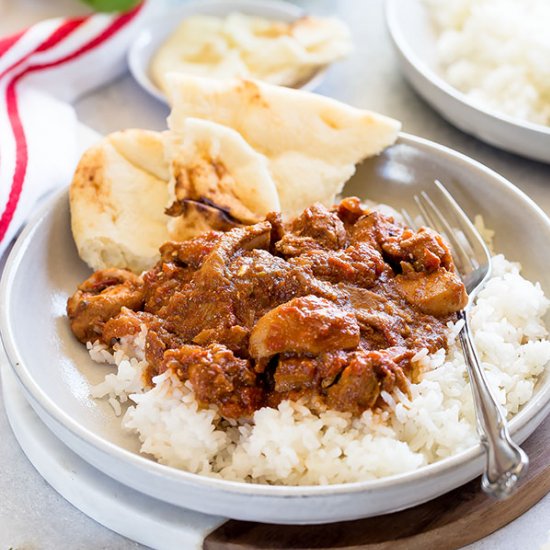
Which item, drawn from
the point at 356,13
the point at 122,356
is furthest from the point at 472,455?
the point at 356,13

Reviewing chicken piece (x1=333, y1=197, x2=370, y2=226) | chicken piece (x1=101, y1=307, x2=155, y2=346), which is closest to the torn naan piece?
chicken piece (x1=333, y1=197, x2=370, y2=226)

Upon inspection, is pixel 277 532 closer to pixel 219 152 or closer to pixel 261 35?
pixel 219 152

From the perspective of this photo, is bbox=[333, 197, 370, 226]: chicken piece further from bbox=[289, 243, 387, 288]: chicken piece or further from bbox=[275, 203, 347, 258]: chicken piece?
bbox=[289, 243, 387, 288]: chicken piece

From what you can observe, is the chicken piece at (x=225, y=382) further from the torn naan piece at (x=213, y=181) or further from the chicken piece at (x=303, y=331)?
the torn naan piece at (x=213, y=181)

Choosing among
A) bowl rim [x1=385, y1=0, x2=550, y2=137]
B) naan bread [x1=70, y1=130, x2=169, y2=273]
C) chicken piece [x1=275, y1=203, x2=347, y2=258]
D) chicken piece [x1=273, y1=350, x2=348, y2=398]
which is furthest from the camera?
bowl rim [x1=385, y1=0, x2=550, y2=137]

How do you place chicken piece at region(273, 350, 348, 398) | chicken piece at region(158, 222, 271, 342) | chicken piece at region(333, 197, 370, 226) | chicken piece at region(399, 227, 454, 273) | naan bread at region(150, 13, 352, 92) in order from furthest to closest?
naan bread at region(150, 13, 352, 92) → chicken piece at region(333, 197, 370, 226) → chicken piece at region(399, 227, 454, 273) → chicken piece at region(158, 222, 271, 342) → chicken piece at region(273, 350, 348, 398)

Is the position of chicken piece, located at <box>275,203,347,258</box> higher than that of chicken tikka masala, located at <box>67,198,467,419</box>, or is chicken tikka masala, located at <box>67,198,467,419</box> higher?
chicken piece, located at <box>275,203,347,258</box>

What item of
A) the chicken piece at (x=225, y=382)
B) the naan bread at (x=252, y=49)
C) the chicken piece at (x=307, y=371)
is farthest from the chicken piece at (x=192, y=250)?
the naan bread at (x=252, y=49)
